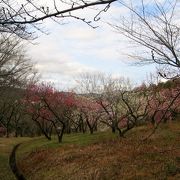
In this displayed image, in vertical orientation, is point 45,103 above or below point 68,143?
above

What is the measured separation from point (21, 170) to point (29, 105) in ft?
76.1

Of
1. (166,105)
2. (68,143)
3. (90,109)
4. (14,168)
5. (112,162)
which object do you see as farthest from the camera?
(90,109)

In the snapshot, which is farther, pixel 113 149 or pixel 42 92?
pixel 42 92

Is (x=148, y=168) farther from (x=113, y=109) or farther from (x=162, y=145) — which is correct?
(x=113, y=109)

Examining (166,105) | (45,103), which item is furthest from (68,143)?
(166,105)

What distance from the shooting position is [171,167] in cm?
1772

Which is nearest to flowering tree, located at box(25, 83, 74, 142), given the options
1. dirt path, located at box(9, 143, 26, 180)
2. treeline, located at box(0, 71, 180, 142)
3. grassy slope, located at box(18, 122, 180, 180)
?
treeline, located at box(0, 71, 180, 142)

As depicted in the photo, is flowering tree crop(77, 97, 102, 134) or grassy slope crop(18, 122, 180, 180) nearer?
grassy slope crop(18, 122, 180, 180)

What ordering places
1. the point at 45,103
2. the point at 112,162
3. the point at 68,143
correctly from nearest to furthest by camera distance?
the point at 112,162 < the point at 68,143 < the point at 45,103

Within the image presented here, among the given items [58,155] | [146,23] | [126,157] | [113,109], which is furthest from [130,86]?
[146,23]

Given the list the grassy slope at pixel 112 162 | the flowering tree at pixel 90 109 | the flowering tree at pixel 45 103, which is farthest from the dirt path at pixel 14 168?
the flowering tree at pixel 90 109

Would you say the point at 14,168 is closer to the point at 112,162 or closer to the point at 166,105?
the point at 112,162

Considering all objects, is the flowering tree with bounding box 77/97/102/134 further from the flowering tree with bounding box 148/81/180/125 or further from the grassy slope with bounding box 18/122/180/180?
the grassy slope with bounding box 18/122/180/180

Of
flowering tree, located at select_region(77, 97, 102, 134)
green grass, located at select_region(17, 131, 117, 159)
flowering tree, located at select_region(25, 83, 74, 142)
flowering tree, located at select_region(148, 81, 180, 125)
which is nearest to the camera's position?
flowering tree, located at select_region(148, 81, 180, 125)
